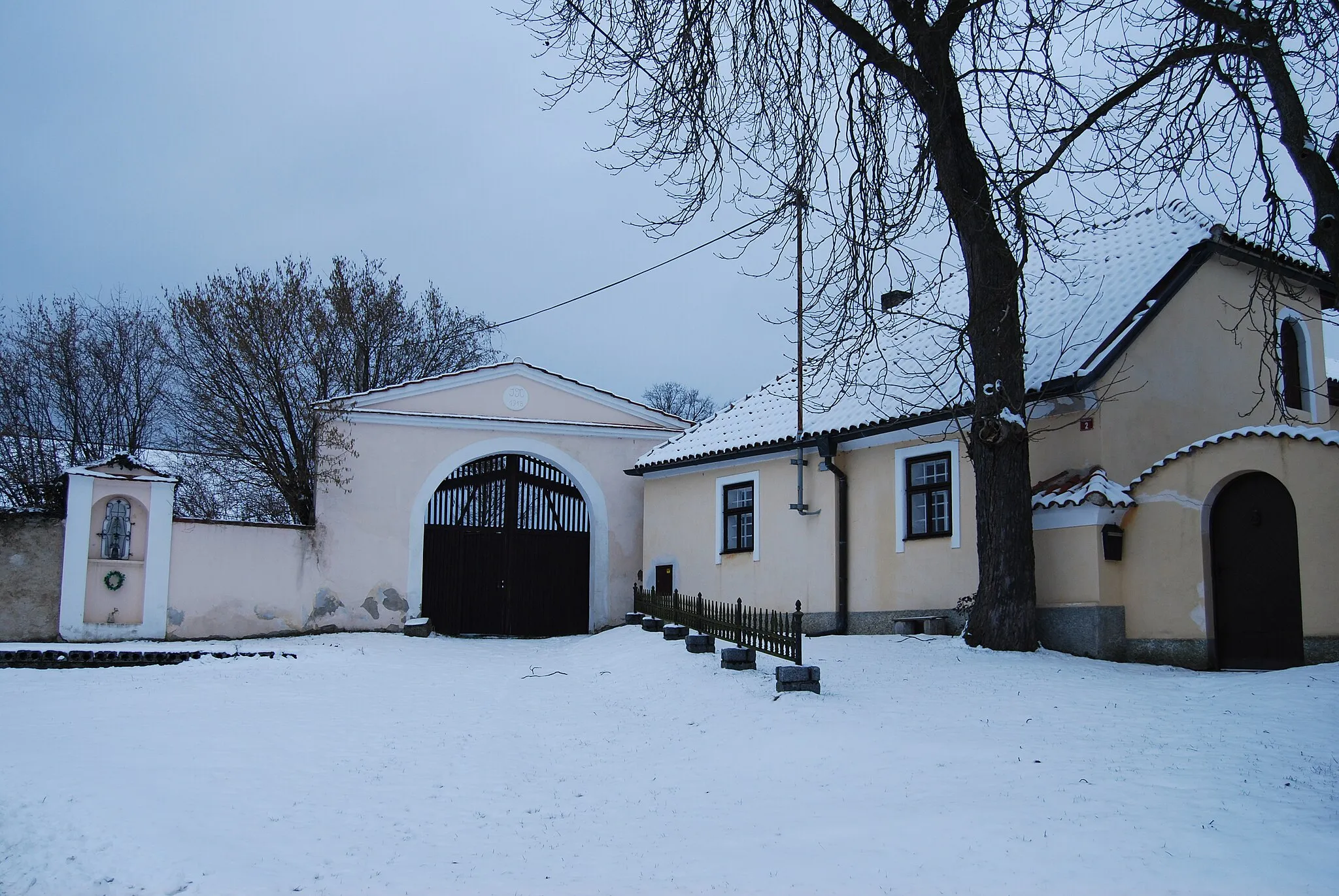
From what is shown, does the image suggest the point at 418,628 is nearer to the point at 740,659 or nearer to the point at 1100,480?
the point at 740,659

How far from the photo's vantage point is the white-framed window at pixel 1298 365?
15.9 metres

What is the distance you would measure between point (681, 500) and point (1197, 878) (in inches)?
601

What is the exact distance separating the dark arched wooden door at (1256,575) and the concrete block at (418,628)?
12.9m

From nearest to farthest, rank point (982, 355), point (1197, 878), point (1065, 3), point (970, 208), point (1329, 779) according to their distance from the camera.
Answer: point (1197, 878) → point (1329, 779) → point (1065, 3) → point (970, 208) → point (982, 355)

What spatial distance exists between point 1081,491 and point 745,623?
13.8 feet

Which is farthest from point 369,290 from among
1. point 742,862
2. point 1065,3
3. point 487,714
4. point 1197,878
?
point 1197,878

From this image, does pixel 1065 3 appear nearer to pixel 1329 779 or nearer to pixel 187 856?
pixel 1329 779

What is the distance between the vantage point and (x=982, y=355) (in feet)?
40.8

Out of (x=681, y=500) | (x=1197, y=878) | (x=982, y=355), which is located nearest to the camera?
(x=1197, y=878)

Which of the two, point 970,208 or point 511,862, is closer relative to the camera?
point 511,862

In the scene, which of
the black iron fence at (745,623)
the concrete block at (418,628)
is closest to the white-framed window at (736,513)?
the black iron fence at (745,623)

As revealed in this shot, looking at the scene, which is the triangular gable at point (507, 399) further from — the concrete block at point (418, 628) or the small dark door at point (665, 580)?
the concrete block at point (418, 628)

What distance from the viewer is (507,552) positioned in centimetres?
2105

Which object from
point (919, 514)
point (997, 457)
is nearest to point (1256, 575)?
point (997, 457)
